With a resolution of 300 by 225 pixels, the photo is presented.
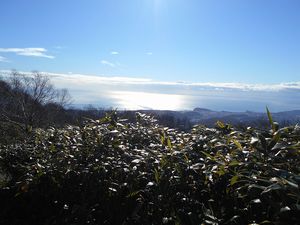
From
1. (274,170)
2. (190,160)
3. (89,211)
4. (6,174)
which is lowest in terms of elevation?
(6,174)

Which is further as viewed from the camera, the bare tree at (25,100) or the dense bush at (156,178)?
the bare tree at (25,100)

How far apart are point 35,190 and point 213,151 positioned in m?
1.78

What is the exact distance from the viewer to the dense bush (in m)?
1.81

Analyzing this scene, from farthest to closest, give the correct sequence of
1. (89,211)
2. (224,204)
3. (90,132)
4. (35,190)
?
(90,132) → (35,190) → (89,211) → (224,204)

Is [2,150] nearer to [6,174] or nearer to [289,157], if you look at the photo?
[6,174]

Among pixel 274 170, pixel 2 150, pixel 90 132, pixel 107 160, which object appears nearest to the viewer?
pixel 274 170

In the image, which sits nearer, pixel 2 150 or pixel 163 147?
pixel 163 147

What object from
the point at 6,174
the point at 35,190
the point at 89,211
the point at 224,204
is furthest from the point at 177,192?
the point at 6,174

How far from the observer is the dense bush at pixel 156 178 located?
1812mm

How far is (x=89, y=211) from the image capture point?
2541 mm

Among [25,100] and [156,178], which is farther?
[25,100]

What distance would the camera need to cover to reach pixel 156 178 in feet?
7.55

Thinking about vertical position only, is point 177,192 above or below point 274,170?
below

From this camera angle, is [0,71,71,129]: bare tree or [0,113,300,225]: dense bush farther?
[0,71,71,129]: bare tree
